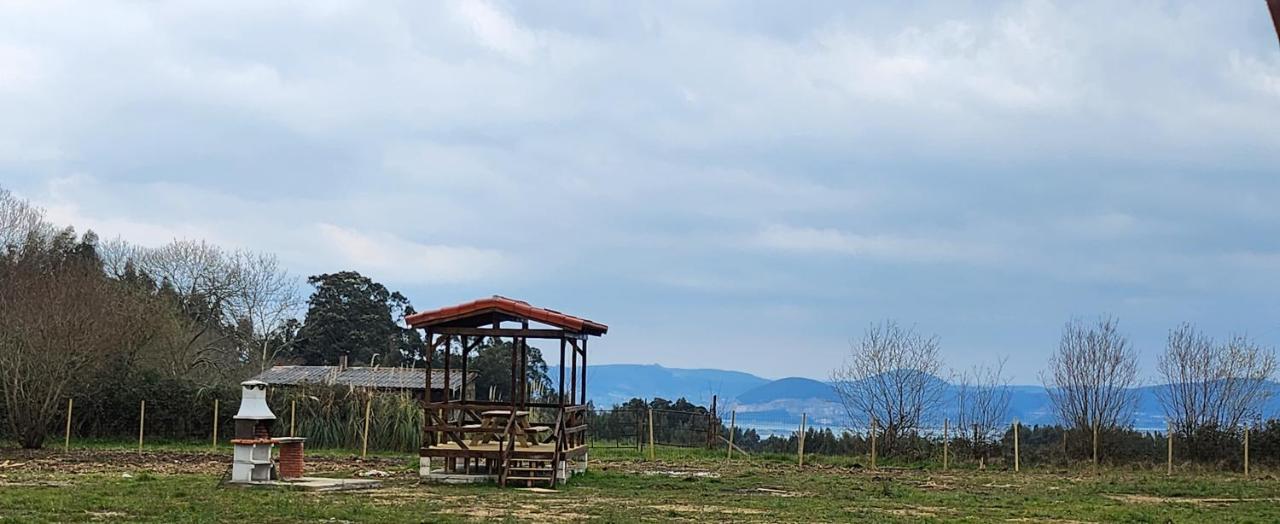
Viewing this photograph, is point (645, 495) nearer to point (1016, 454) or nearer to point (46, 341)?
point (1016, 454)

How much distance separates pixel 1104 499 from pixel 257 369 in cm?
3030

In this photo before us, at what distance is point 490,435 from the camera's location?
1808 cm

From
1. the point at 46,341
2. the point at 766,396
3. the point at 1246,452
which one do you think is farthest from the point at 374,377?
the point at 766,396

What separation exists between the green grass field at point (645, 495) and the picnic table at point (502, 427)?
0.94m

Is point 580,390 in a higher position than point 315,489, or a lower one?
higher

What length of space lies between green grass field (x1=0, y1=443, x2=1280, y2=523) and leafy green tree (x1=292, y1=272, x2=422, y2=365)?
2585 cm

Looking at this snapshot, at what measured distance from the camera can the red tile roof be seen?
18078 millimetres

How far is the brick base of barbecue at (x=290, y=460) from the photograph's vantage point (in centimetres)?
1703

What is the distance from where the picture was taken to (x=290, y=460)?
1706cm

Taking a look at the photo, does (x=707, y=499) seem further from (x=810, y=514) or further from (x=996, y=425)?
(x=996, y=425)

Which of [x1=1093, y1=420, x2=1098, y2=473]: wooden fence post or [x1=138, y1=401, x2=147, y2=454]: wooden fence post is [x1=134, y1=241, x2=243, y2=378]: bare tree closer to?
[x1=138, y1=401, x2=147, y2=454]: wooden fence post

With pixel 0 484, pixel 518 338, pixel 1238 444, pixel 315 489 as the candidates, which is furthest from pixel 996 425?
pixel 0 484

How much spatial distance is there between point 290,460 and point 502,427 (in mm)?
2983

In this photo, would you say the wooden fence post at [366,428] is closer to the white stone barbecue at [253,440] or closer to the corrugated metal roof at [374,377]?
→ the corrugated metal roof at [374,377]
